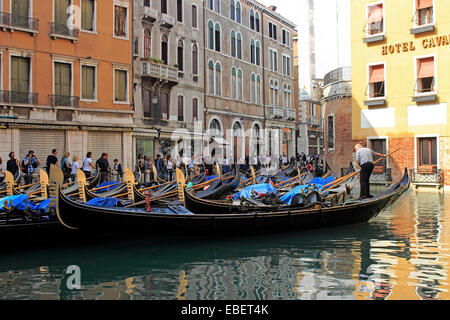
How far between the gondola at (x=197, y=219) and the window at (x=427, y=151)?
271 inches

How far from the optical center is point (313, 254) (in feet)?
19.7

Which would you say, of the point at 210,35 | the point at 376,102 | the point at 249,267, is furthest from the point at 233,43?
the point at 249,267

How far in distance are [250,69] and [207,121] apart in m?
4.96

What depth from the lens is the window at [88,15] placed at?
14836mm

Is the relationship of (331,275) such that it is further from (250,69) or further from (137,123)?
(250,69)

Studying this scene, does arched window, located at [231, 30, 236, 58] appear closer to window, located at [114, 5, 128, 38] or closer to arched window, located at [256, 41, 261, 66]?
arched window, located at [256, 41, 261, 66]

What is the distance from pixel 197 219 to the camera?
652 cm

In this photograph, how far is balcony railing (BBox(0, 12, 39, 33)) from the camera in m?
13.0

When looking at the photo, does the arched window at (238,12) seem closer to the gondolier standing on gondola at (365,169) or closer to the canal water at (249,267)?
the gondolier standing on gondola at (365,169)

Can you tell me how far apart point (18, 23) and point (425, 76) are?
10905mm

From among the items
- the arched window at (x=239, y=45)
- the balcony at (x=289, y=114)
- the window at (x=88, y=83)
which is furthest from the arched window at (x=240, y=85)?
the window at (x=88, y=83)

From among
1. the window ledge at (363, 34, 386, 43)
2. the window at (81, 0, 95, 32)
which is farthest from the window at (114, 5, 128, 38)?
the window ledge at (363, 34, 386, 43)
